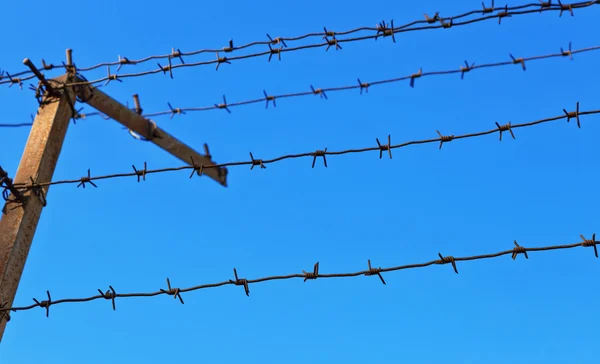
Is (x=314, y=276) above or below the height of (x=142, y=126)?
below

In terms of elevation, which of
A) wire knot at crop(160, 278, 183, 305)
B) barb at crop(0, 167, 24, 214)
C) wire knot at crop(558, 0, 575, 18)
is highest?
wire knot at crop(558, 0, 575, 18)

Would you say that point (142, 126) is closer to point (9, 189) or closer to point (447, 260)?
point (9, 189)

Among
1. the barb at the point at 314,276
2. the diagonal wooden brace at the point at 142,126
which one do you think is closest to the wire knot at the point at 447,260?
the barb at the point at 314,276

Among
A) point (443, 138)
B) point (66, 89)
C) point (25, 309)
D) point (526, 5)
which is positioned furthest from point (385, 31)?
point (25, 309)

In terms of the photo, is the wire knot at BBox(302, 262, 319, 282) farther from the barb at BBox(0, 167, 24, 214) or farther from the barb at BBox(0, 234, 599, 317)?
the barb at BBox(0, 167, 24, 214)

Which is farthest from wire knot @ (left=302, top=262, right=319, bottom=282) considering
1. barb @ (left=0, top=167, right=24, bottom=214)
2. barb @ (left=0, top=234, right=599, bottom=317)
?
barb @ (left=0, top=167, right=24, bottom=214)

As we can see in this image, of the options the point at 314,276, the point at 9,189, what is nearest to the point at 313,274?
the point at 314,276

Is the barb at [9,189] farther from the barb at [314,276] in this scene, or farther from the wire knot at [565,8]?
the wire knot at [565,8]

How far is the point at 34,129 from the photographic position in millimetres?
5254

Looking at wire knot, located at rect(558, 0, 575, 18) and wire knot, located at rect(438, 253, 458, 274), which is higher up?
wire knot, located at rect(558, 0, 575, 18)

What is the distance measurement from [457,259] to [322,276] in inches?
24.9

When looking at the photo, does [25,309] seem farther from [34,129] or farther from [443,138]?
[443,138]

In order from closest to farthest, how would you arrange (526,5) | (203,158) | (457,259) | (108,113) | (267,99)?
(457,259)
(526,5)
(108,113)
(267,99)
(203,158)

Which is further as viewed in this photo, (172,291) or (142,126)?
(142,126)
